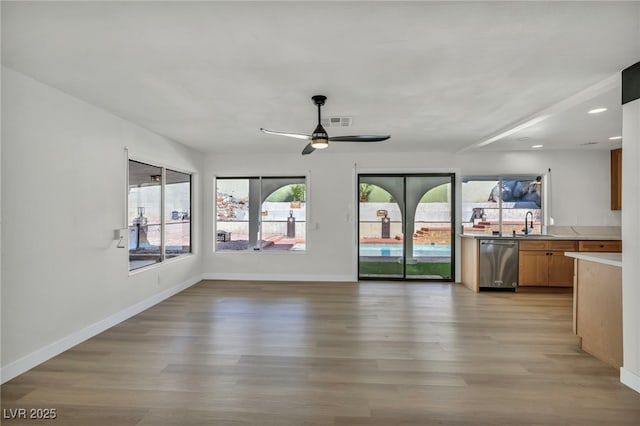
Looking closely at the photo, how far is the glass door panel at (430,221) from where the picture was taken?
6.16 meters

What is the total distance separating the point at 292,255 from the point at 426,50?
4.70 meters

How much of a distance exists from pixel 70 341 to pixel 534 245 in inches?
261

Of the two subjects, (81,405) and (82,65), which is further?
(82,65)

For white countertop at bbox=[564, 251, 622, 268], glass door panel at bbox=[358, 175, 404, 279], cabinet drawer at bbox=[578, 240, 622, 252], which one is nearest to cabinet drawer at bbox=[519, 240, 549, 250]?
cabinet drawer at bbox=[578, 240, 622, 252]

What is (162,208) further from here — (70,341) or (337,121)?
(337,121)

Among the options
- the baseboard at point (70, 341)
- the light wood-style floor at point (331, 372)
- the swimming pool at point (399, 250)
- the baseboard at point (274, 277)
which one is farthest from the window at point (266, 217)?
the light wood-style floor at point (331, 372)

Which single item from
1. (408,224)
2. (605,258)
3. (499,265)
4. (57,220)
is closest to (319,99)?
(57,220)

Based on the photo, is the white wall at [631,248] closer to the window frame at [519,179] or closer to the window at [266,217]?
the window frame at [519,179]

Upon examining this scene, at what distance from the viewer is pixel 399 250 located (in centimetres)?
628

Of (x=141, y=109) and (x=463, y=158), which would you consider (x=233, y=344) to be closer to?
(x=141, y=109)

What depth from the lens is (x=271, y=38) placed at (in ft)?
6.74

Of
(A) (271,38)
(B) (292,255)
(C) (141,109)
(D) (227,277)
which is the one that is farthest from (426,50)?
(D) (227,277)

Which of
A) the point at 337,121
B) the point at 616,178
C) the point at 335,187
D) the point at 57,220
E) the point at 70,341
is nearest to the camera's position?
the point at 57,220

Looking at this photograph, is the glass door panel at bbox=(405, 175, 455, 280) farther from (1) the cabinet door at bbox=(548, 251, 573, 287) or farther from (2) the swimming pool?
(1) the cabinet door at bbox=(548, 251, 573, 287)
